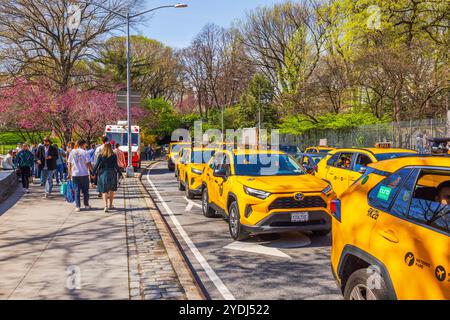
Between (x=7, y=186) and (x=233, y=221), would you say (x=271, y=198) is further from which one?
(x=7, y=186)

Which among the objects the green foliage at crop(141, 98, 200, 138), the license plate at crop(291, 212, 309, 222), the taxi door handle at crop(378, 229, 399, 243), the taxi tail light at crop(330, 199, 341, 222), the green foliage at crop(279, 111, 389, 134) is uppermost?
the green foliage at crop(141, 98, 200, 138)

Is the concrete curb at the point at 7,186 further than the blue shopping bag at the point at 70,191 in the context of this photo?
Yes

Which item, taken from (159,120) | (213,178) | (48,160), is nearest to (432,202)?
(213,178)

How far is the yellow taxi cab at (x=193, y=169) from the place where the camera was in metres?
13.6

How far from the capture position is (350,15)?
34688 mm

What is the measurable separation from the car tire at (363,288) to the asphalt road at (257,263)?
141 centimetres

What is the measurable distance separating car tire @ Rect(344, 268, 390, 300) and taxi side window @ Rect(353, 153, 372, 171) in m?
6.78

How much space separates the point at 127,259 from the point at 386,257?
422cm

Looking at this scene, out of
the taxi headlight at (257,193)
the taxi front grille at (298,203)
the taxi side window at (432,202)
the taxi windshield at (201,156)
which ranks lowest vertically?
the taxi front grille at (298,203)

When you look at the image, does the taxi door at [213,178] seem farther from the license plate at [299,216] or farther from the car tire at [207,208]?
the license plate at [299,216]

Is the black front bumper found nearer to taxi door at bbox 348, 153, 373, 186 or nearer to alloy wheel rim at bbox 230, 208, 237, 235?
alloy wheel rim at bbox 230, 208, 237, 235

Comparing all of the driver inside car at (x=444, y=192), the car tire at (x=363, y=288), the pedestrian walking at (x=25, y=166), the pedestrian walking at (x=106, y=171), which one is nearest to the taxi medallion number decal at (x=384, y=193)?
the driver inside car at (x=444, y=192)

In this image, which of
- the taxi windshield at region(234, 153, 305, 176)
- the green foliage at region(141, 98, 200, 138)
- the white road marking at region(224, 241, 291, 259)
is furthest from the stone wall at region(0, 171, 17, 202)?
the green foliage at region(141, 98, 200, 138)

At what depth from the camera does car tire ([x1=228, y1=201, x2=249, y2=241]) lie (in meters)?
7.90
